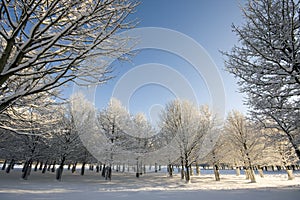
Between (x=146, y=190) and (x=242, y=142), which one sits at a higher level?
(x=242, y=142)

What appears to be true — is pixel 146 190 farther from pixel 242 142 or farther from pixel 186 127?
pixel 242 142

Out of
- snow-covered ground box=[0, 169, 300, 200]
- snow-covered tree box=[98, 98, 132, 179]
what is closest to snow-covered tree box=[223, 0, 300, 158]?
snow-covered ground box=[0, 169, 300, 200]

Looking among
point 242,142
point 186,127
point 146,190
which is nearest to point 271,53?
point 146,190

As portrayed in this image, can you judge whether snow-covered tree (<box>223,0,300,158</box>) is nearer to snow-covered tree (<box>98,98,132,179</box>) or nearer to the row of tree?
the row of tree

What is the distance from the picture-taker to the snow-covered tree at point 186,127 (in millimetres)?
17594

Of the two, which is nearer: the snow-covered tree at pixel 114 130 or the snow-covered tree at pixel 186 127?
the snow-covered tree at pixel 186 127

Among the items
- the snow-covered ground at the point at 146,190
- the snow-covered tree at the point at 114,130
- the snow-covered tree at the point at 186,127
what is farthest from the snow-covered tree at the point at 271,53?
the snow-covered tree at the point at 114,130

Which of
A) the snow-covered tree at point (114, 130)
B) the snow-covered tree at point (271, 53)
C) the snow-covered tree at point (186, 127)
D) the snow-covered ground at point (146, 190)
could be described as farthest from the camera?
the snow-covered tree at point (114, 130)

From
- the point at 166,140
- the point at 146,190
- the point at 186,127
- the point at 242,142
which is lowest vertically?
the point at 146,190

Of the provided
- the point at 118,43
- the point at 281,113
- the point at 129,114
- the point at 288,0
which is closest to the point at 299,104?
the point at 281,113

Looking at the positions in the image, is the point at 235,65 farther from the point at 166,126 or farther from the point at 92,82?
the point at 166,126

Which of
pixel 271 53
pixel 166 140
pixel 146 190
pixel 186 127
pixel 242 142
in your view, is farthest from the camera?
pixel 166 140

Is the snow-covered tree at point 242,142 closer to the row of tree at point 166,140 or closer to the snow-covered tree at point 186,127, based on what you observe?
the row of tree at point 166,140

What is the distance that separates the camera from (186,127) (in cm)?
1795
